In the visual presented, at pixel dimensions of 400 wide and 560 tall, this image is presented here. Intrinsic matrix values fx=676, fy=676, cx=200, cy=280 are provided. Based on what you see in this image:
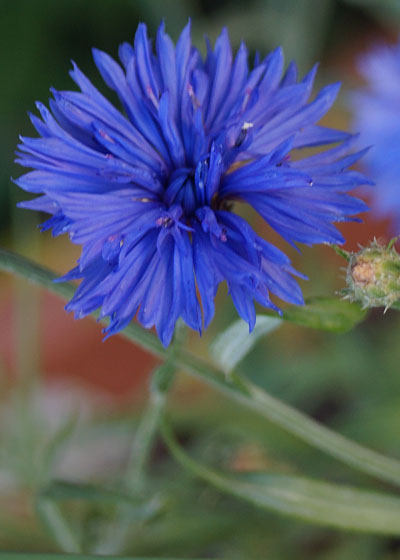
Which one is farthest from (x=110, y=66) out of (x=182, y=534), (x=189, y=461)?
(x=182, y=534)

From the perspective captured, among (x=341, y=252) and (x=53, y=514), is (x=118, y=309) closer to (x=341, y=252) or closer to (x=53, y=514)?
(x=341, y=252)

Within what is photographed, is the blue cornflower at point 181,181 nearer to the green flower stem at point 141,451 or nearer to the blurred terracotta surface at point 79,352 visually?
the green flower stem at point 141,451

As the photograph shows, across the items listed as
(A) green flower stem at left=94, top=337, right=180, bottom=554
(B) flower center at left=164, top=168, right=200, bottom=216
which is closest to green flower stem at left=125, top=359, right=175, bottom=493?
(A) green flower stem at left=94, top=337, right=180, bottom=554

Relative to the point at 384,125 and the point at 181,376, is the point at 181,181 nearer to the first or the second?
the point at 384,125

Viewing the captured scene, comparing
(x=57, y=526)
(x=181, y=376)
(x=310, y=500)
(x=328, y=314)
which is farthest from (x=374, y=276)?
(x=181, y=376)

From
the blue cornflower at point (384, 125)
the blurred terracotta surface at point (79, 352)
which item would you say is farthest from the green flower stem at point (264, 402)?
the blurred terracotta surface at point (79, 352)
